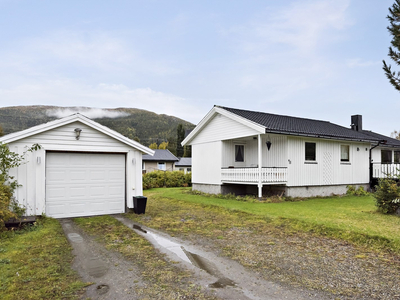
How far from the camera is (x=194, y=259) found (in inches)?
217

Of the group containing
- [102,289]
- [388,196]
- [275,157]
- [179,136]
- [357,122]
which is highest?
[179,136]

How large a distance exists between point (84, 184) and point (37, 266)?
5426 millimetres

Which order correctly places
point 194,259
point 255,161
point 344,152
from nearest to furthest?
point 194,259 < point 255,161 < point 344,152

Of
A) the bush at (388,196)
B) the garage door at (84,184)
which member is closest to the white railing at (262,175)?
the bush at (388,196)

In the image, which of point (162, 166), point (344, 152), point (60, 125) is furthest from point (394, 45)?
point (162, 166)

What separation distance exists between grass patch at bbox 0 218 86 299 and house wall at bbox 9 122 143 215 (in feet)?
5.79

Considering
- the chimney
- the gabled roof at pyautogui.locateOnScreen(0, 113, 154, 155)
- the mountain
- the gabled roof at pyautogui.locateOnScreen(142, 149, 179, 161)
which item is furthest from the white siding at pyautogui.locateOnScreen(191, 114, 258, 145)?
the mountain

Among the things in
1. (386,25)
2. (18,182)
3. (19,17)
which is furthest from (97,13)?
(386,25)

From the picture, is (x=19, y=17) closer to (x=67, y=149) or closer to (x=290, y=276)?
(x=67, y=149)

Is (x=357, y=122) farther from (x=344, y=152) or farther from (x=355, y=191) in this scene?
(x=355, y=191)

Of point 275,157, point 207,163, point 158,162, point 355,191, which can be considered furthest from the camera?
point 158,162

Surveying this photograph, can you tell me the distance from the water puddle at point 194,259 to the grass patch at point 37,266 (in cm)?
194

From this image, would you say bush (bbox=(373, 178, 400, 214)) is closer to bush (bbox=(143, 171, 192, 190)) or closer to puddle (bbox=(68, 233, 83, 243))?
puddle (bbox=(68, 233, 83, 243))

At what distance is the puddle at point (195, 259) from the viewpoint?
4335 mm
